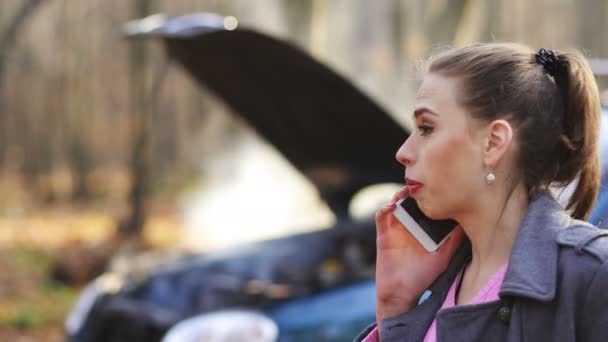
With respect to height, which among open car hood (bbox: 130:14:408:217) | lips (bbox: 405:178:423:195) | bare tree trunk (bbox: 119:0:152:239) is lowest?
bare tree trunk (bbox: 119:0:152:239)

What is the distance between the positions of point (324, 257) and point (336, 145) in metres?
0.69

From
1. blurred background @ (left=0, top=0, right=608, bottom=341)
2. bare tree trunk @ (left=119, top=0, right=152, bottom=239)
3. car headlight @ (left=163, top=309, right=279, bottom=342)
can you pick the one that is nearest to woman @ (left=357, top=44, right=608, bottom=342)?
car headlight @ (left=163, top=309, right=279, bottom=342)

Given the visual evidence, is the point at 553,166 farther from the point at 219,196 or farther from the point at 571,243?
the point at 219,196

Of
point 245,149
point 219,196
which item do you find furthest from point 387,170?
point 245,149

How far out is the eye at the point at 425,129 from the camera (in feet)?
5.62

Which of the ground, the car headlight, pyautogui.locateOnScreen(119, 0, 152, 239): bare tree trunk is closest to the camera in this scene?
the car headlight

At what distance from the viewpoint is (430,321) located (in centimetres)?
176

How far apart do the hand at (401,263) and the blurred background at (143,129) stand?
18.3 ft

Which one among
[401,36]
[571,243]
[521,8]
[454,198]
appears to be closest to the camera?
[571,243]

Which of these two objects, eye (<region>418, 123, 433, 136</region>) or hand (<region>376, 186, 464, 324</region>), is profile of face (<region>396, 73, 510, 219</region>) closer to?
eye (<region>418, 123, 433, 136</region>)

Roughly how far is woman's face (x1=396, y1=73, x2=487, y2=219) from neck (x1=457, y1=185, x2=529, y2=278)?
0.03 m

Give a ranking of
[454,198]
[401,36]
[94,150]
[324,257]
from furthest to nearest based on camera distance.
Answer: [94,150], [401,36], [324,257], [454,198]

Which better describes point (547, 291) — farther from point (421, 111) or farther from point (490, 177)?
point (421, 111)

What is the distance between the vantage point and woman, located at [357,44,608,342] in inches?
63.1
